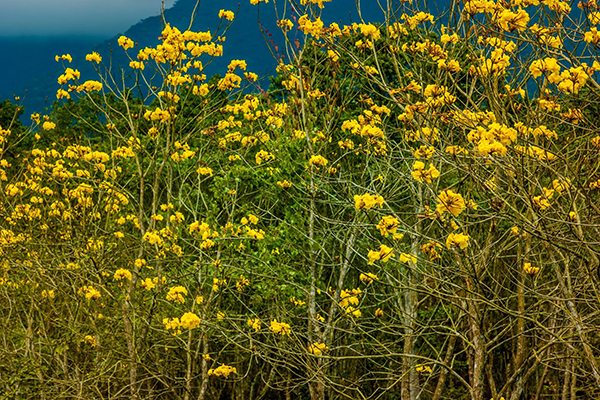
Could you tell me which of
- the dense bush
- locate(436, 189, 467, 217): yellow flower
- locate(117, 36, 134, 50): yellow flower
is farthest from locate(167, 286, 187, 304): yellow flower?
locate(117, 36, 134, 50): yellow flower

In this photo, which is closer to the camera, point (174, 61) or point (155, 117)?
point (155, 117)

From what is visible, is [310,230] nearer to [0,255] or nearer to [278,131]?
[278,131]

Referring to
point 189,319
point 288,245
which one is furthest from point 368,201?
point 288,245

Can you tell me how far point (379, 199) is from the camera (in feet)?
9.41

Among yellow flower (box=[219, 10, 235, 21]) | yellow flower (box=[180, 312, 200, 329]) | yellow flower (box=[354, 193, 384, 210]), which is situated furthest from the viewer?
yellow flower (box=[219, 10, 235, 21])

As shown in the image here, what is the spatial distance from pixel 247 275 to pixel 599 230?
3852mm

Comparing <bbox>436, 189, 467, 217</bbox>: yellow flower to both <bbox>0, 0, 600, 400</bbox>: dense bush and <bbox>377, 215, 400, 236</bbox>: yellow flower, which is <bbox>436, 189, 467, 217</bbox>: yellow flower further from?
<bbox>0, 0, 600, 400</bbox>: dense bush

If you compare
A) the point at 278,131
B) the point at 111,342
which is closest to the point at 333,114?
the point at 278,131

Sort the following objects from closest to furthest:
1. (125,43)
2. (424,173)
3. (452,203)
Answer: (452,203), (424,173), (125,43)

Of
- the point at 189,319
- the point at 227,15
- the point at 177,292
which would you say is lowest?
the point at 177,292

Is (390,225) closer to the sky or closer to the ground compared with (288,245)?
closer to the sky

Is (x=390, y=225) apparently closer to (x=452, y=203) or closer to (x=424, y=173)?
(x=452, y=203)

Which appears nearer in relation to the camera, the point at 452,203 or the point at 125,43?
the point at 452,203

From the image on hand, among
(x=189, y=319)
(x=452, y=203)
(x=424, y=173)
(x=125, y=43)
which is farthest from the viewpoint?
(x=125, y=43)
